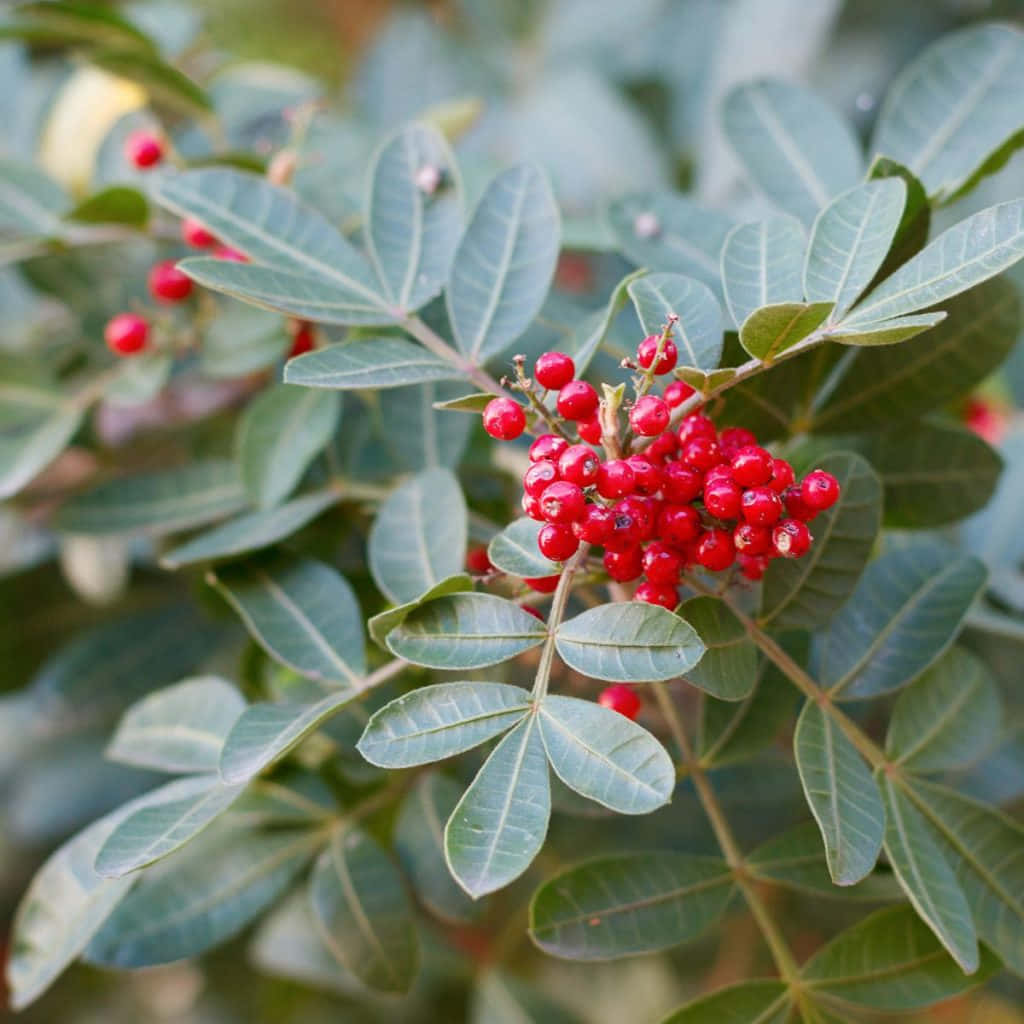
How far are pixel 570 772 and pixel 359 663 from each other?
0.22 m

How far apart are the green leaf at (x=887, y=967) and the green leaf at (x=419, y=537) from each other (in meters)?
0.34

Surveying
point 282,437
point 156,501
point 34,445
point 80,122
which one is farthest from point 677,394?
point 80,122

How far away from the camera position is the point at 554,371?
0.61 metres

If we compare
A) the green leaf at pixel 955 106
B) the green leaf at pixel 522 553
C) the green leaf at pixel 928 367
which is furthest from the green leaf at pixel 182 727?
the green leaf at pixel 955 106

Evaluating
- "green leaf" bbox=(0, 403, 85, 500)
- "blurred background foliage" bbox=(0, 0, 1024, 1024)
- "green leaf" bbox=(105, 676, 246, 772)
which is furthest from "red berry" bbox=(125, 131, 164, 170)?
"green leaf" bbox=(105, 676, 246, 772)

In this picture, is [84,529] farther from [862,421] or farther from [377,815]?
[862,421]

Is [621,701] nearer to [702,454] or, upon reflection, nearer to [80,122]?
[702,454]

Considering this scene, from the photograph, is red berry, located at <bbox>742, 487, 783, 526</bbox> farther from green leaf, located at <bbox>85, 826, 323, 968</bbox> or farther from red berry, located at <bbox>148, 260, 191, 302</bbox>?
red berry, located at <bbox>148, 260, 191, 302</bbox>

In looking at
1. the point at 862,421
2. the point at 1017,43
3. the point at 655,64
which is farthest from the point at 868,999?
the point at 655,64

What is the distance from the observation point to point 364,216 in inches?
29.7

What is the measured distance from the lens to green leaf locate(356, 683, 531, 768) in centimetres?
54

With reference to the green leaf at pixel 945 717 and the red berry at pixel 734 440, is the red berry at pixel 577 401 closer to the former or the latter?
the red berry at pixel 734 440

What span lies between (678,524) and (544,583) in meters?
0.09

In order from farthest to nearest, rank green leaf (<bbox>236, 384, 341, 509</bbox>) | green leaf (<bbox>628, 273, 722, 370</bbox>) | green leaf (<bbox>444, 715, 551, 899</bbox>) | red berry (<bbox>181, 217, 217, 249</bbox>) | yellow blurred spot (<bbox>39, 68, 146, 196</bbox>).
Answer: yellow blurred spot (<bbox>39, 68, 146, 196</bbox>), red berry (<bbox>181, 217, 217, 249</bbox>), green leaf (<bbox>236, 384, 341, 509</bbox>), green leaf (<bbox>628, 273, 722, 370</bbox>), green leaf (<bbox>444, 715, 551, 899</bbox>)
